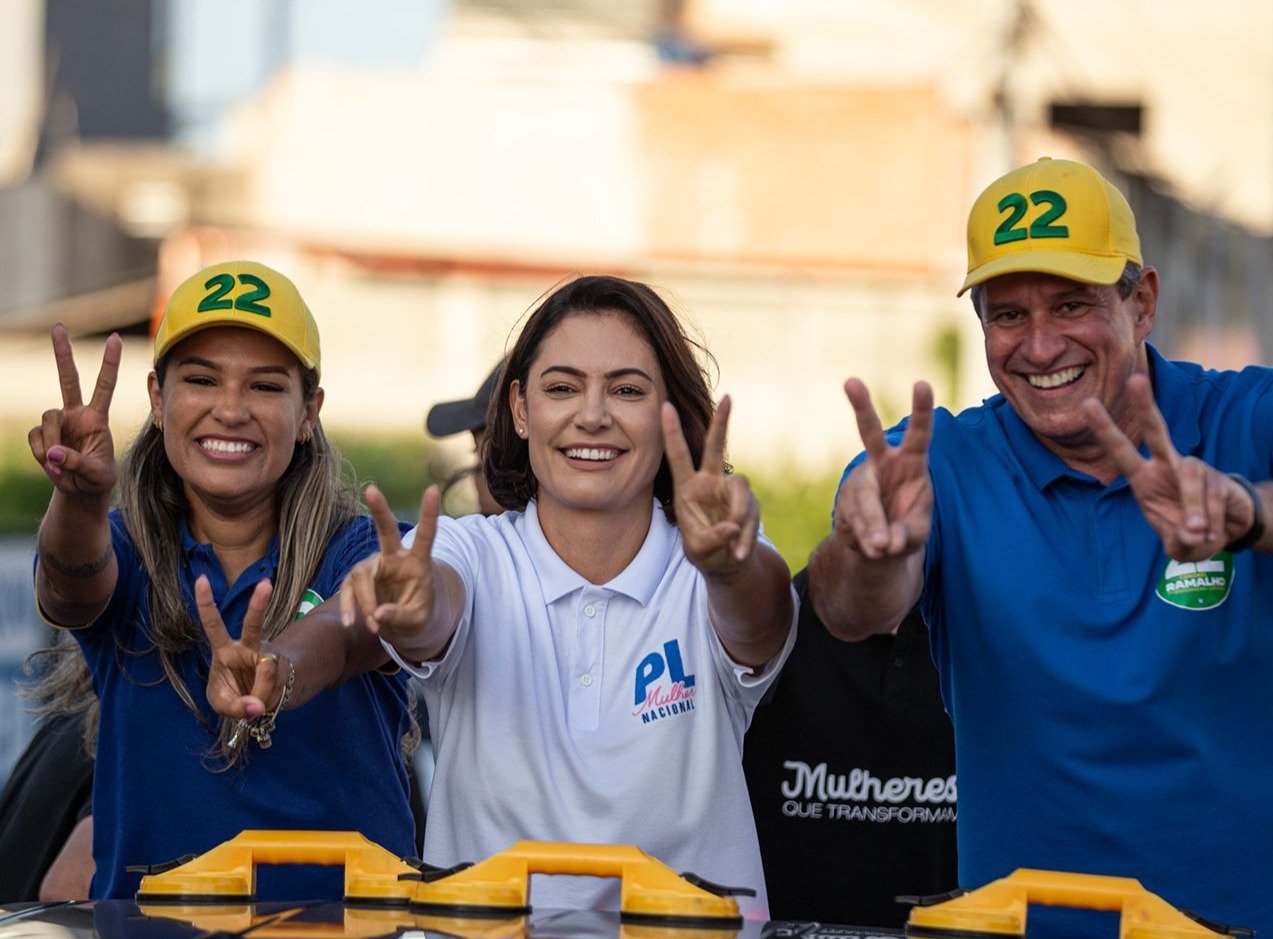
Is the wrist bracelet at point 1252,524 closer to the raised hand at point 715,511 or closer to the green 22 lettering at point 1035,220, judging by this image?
the green 22 lettering at point 1035,220

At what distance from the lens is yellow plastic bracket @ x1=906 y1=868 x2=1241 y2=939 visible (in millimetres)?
2508

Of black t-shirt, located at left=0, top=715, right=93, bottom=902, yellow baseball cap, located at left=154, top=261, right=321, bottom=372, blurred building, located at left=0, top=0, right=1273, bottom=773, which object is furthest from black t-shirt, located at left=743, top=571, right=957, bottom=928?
blurred building, located at left=0, top=0, right=1273, bottom=773

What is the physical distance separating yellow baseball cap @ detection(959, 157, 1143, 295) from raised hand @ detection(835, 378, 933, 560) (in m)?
0.38

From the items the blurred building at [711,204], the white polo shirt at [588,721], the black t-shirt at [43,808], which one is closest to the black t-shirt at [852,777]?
the white polo shirt at [588,721]

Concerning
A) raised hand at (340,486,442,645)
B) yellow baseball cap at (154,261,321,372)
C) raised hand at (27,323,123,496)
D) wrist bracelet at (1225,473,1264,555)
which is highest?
yellow baseball cap at (154,261,321,372)

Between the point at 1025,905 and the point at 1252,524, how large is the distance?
72 cm

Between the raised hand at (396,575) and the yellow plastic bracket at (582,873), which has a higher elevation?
the raised hand at (396,575)

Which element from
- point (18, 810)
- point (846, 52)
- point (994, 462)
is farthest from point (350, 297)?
point (994, 462)

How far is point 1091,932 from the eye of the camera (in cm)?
301

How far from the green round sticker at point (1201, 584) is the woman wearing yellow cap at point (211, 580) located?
1546 millimetres

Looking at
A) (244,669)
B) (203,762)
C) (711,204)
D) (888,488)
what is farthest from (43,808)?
(711,204)

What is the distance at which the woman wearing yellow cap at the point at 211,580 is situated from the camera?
354 centimetres

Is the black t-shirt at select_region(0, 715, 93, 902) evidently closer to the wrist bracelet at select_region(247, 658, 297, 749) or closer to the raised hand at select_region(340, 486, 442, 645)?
the wrist bracelet at select_region(247, 658, 297, 749)

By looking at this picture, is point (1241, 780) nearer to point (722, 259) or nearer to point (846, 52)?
point (722, 259)
